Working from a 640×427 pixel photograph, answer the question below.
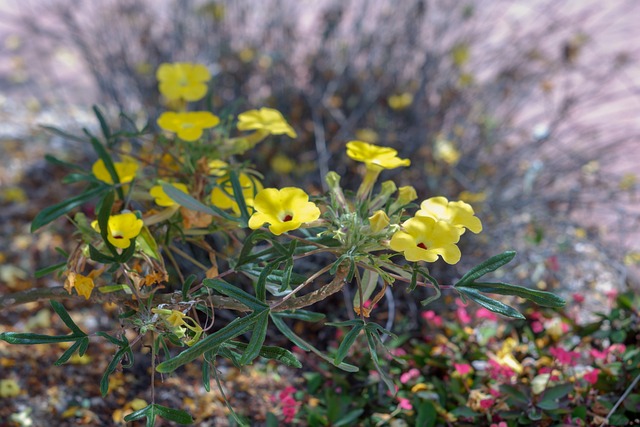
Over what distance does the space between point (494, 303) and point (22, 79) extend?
3647 mm

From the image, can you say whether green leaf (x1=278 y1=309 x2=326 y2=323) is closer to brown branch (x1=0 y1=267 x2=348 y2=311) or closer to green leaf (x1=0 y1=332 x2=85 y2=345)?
brown branch (x1=0 y1=267 x2=348 y2=311)

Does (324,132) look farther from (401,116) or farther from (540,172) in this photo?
(540,172)

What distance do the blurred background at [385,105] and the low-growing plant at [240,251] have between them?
969 millimetres

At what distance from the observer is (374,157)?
4.01 feet

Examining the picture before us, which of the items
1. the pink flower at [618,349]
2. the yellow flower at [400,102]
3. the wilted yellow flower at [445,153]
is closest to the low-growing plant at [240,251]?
the pink flower at [618,349]

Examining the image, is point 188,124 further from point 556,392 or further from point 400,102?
point 400,102

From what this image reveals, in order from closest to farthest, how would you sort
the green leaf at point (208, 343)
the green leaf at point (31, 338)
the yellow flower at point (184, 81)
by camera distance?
Answer: the green leaf at point (208, 343) → the green leaf at point (31, 338) → the yellow flower at point (184, 81)

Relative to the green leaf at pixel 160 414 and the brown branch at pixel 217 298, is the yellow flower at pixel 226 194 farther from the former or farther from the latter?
the green leaf at pixel 160 414

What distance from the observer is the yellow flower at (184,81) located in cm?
148

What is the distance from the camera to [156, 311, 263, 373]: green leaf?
0.92 m

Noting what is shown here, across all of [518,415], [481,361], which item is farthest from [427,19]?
[518,415]

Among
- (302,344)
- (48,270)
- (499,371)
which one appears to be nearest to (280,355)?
(302,344)

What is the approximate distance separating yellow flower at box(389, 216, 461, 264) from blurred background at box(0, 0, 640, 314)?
48.9 inches

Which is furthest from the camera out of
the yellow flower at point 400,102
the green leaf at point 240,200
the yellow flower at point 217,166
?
the yellow flower at point 400,102
